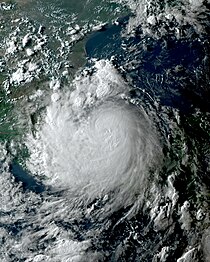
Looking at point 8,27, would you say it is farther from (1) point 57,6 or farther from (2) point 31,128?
(2) point 31,128

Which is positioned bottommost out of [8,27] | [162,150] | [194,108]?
[162,150]

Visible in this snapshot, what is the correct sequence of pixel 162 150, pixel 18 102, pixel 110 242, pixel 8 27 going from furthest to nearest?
pixel 8 27
pixel 18 102
pixel 162 150
pixel 110 242

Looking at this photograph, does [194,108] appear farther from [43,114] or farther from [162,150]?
[43,114]

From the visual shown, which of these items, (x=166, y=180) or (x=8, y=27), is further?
(x=8, y=27)

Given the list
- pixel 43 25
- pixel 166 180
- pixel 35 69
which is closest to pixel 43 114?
pixel 35 69

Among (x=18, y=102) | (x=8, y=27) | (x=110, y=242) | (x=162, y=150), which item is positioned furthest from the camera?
(x=8, y=27)

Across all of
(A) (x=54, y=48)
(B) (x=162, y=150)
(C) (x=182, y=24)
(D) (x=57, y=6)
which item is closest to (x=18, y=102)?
(A) (x=54, y=48)

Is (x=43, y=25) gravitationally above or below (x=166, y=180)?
above
